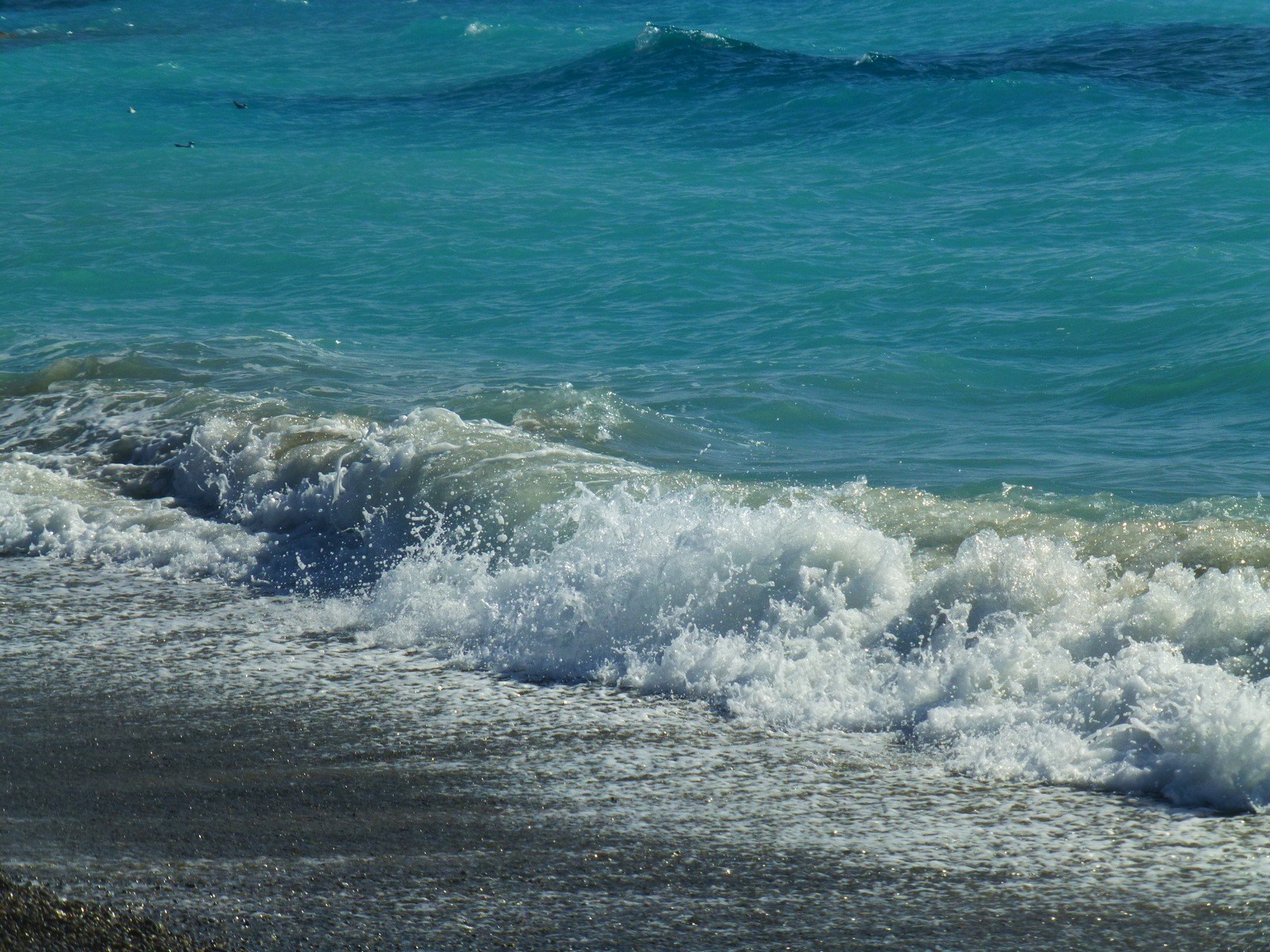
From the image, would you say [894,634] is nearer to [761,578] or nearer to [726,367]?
[761,578]

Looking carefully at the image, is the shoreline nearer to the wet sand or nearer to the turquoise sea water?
the wet sand

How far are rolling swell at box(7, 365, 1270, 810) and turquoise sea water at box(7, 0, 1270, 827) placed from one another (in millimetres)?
18

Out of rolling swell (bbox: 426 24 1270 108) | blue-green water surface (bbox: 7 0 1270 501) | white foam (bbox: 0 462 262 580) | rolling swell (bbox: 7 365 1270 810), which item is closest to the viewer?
rolling swell (bbox: 7 365 1270 810)

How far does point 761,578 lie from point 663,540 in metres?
0.49


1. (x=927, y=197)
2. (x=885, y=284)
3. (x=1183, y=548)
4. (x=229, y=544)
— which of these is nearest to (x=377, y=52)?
(x=927, y=197)

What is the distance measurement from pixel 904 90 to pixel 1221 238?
690 cm

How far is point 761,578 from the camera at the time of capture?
17.2 feet

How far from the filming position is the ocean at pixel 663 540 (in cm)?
361

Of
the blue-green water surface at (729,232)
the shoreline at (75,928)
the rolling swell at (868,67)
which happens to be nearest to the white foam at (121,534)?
the blue-green water surface at (729,232)

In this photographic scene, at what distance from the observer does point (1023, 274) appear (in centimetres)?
1118

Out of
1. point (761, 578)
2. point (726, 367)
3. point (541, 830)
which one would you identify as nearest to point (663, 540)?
Answer: point (761, 578)

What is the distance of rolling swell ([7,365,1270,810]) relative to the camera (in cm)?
427

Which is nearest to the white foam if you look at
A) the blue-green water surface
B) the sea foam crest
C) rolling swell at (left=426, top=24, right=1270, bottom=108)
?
the sea foam crest

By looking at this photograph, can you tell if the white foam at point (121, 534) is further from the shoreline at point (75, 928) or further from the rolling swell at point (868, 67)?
the rolling swell at point (868, 67)
